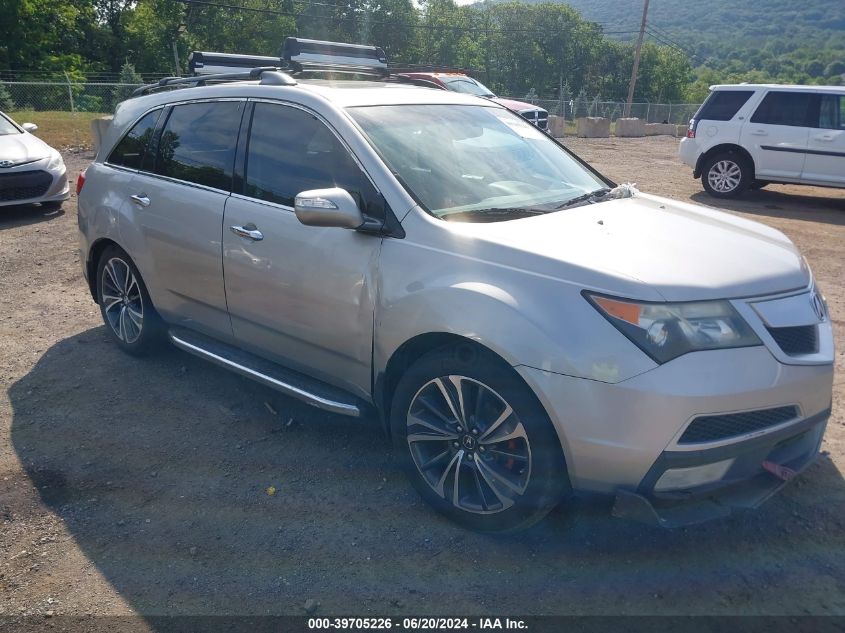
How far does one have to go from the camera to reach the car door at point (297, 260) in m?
3.40

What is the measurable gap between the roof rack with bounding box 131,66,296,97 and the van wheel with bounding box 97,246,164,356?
3.94 ft

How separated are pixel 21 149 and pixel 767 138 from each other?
1124 cm

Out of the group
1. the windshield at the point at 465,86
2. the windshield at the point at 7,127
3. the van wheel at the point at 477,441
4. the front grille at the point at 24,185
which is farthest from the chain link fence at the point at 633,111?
the van wheel at the point at 477,441

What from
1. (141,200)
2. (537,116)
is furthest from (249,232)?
(537,116)

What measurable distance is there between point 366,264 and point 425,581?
141 centimetres

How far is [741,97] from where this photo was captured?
11.9 m

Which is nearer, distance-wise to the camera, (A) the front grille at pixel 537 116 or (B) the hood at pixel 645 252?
(B) the hood at pixel 645 252

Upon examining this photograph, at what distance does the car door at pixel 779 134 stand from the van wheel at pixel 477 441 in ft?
34.6

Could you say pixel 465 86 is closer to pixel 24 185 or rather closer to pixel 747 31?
pixel 24 185

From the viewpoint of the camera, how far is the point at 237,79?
4730mm

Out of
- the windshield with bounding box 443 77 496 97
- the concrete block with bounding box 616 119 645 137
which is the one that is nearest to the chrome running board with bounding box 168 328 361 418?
the windshield with bounding box 443 77 496 97

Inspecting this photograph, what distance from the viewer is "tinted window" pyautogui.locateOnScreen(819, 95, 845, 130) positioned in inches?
436

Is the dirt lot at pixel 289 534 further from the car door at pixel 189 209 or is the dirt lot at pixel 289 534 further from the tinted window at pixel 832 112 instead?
the tinted window at pixel 832 112

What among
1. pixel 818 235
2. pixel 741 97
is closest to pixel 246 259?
pixel 818 235
